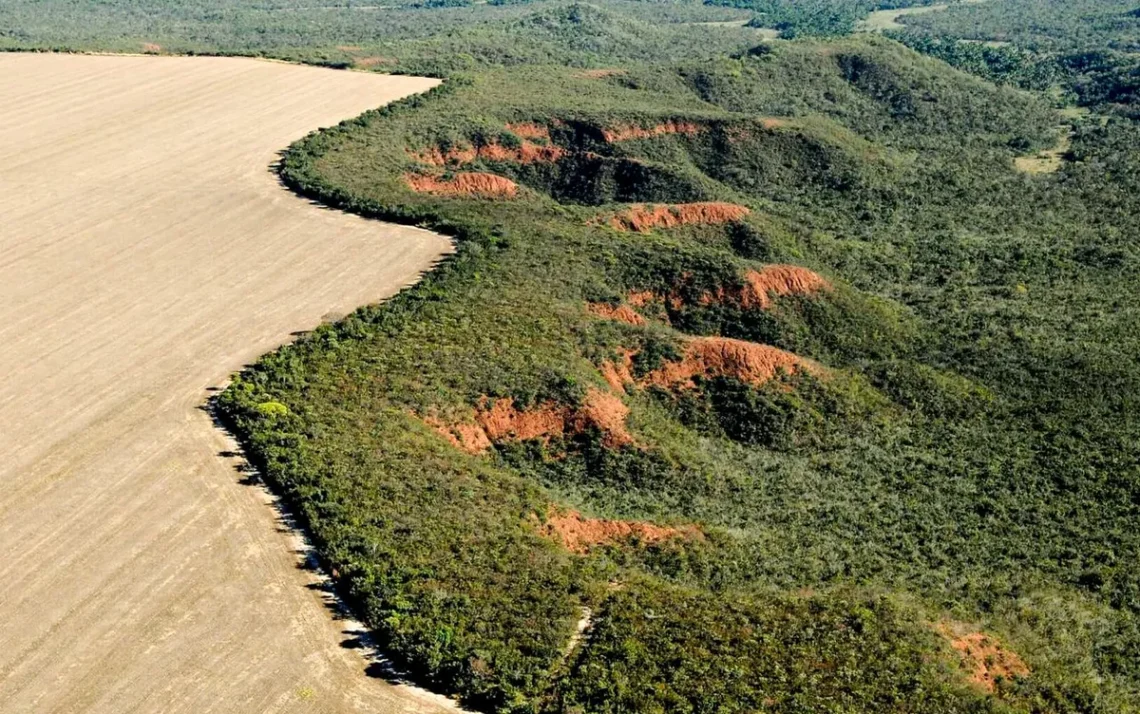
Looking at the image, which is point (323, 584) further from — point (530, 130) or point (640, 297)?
point (530, 130)

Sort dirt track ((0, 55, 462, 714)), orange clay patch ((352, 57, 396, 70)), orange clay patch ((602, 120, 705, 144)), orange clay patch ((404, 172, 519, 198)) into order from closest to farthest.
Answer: dirt track ((0, 55, 462, 714)) < orange clay patch ((404, 172, 519, 198)) < orange clay patch ((602, 120, 705, 144)) < orange clay patch ((352, 57, 396, 70))

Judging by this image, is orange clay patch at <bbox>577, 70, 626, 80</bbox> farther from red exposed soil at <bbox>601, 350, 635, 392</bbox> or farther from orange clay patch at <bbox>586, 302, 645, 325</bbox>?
red exposed soil at <bbox>601, 350, 635, 392</bbox>

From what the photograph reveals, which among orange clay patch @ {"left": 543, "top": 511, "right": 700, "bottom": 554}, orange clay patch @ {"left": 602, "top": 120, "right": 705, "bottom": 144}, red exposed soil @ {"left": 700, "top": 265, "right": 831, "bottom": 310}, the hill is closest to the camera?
the hill

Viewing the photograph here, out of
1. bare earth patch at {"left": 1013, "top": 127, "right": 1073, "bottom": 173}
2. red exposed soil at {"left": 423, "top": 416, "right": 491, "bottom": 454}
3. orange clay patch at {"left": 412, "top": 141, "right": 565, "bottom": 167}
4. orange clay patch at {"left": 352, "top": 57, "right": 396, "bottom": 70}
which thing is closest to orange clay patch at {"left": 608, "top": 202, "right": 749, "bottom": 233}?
orange clay patch at {"left": 412, "top": 141, "right": 565, "bottom": 167}

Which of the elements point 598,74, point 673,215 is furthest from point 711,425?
point 598,74

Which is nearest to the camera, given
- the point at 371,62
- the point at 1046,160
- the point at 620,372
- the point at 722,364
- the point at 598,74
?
the point at 620,372

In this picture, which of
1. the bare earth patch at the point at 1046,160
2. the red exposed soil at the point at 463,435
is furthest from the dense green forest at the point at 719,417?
the bare earth patch at the point at 1046,160

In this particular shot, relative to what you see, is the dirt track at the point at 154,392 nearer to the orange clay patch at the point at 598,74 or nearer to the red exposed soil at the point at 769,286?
the red exposed soil at the point at 769,286
